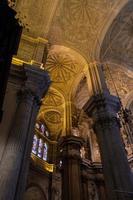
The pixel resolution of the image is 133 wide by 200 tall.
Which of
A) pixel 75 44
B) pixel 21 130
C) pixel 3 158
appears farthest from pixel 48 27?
pixel 3 158

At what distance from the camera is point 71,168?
34.8 feet

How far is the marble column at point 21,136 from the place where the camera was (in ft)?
Result: 16.9

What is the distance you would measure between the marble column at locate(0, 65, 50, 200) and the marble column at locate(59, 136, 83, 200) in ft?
13.9

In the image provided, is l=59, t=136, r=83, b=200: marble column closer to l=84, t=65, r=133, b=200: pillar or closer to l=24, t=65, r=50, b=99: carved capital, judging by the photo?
l=84, t=65, r=133, b=200: pillar

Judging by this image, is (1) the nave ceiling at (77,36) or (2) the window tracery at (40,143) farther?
(2) the window tracery at (40,143)

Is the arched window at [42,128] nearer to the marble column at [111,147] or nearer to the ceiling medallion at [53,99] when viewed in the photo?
the ceiling medallion at [53,99]

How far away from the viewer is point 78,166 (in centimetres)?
1083

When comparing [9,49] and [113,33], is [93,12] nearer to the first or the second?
[113,33]

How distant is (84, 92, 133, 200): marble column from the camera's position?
661cm

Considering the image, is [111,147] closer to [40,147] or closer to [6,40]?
[6,40]


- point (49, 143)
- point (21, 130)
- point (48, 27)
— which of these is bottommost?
point (21, 130)

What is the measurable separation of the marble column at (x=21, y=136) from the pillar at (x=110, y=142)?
88.4 inches

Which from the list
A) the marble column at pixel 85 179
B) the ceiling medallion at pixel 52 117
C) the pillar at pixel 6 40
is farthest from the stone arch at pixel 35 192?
the pillar at pixel 6 40

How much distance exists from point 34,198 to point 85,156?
3.86m
